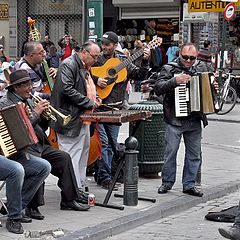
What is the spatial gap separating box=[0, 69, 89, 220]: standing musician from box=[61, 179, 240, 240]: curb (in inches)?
24.4

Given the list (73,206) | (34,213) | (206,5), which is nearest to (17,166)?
(34,213)

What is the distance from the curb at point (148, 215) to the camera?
22.8ft

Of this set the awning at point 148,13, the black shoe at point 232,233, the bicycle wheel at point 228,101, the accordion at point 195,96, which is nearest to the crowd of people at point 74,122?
the accordion at point 195,96

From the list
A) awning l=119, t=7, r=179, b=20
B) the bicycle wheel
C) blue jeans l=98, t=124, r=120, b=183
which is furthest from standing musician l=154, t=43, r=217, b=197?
awning l=119, t=7, r=179, b=20

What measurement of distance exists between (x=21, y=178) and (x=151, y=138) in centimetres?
330

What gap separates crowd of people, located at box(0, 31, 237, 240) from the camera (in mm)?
7055

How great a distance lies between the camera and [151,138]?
31.9ft

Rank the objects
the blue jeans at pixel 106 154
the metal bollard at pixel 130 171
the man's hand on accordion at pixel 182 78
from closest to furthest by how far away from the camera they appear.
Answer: the metal bollard at pixel 130 171 → the man's hand on accordion at pixel 182 78 → the blue jeans at pixel 106 154

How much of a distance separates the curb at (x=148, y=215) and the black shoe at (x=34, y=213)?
0.64 metres

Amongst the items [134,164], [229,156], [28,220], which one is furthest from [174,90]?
[229,156]

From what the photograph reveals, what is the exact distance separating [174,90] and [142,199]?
55.1 inches

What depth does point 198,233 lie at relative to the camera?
7.39 meters

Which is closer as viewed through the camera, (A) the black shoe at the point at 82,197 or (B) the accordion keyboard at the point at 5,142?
(B) the accordion keyboard at the point at 5,142

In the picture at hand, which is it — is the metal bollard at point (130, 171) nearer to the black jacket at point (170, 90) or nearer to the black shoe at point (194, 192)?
the black jacket at point (170, 90)
